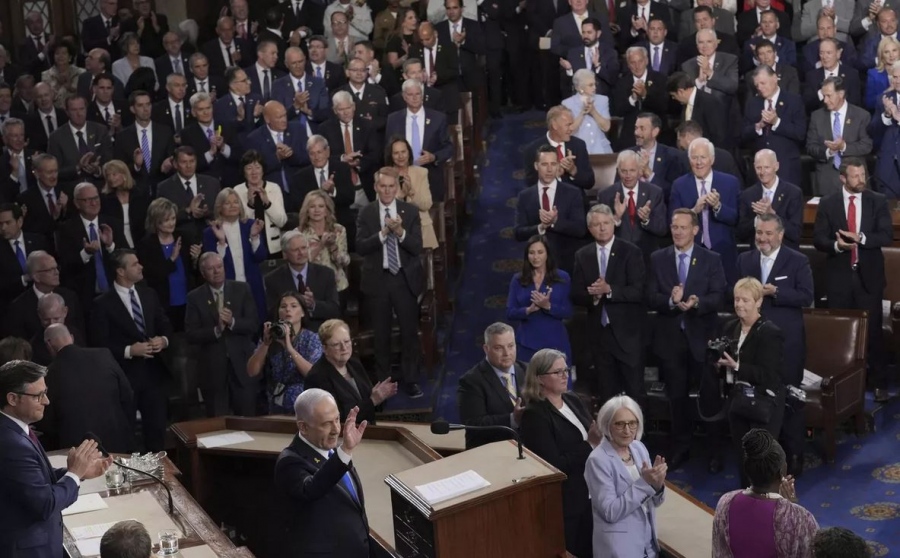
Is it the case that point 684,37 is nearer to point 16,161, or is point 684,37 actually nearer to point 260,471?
point 16,161

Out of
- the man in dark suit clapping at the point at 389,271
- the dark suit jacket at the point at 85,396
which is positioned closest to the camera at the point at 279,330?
the dark suit jacket at the point at 85,396

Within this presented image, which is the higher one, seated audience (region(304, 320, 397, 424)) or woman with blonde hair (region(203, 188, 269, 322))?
woman with blonde hair (region(203, 188, 269, 322))

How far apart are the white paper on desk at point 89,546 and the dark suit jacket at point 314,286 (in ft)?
9.79

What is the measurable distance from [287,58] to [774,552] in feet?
22.9

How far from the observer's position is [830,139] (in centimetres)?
993

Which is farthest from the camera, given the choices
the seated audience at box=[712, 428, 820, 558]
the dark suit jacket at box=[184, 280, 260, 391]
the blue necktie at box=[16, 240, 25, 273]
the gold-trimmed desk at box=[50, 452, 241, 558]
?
the blue necktie at box=[16, 240, 25, 273]

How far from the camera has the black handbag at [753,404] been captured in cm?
716

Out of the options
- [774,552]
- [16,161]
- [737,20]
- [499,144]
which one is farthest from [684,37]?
[774,552]

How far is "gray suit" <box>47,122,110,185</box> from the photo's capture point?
1027cm

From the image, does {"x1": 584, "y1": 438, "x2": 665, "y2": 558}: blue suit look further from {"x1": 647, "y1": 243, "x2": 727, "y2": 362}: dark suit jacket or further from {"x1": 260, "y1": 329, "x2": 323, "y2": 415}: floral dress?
{"x1": 647, "y1": 243, "x2": 727, "y2": 362}: dark suit jacket

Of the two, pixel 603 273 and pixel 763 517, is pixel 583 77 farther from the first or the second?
pixel 763 517

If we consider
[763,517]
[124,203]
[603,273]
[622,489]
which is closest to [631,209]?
[603,273]

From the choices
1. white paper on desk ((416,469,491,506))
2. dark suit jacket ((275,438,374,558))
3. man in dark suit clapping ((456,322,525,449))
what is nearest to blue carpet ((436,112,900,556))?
man in dark suit clapping ((456,322,525,449))

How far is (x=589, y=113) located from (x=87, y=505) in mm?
5650
